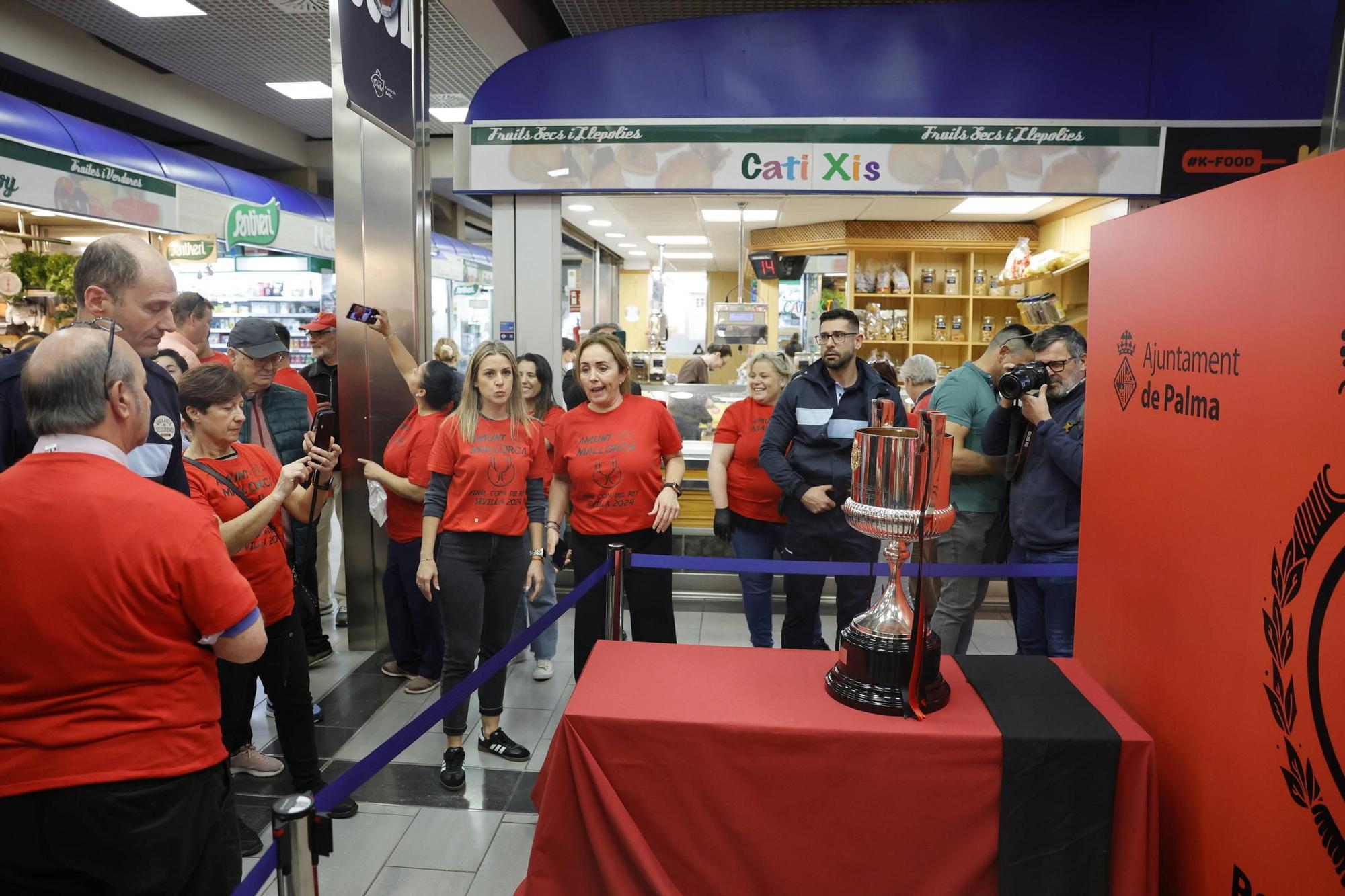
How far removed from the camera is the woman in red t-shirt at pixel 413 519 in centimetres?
378

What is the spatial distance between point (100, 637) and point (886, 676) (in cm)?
139

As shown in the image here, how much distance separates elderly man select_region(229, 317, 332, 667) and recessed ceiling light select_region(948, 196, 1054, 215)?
5.76m

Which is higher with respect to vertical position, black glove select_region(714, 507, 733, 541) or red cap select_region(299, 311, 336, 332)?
red cap select_region(299, 311, 336, 332)

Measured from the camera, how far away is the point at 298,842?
4.40 feet

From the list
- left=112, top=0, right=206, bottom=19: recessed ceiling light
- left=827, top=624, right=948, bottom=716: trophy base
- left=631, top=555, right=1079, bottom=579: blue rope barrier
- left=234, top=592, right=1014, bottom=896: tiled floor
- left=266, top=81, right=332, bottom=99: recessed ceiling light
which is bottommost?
left=234, top=592, right=1014, bottom=896: tiled floor

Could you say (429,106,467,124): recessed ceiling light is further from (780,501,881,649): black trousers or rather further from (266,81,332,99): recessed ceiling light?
(780,501,881,649): black trousers

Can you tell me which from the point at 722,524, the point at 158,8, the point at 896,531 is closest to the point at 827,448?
the point at 722,524

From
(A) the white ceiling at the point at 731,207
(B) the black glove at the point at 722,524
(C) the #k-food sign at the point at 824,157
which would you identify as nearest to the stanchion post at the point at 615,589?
(B) the black glove at the point at 722,524

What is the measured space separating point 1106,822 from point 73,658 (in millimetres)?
1795

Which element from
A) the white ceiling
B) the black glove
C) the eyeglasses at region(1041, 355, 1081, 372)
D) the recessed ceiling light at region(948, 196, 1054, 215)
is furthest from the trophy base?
the recessed ceiling light at region(948, 196, 1054, 215)

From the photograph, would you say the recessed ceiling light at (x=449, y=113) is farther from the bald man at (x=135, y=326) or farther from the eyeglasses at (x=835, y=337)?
the bald man at (x=135, y=326)

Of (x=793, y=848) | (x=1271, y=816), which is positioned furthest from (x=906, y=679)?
(x=1271, y=816)

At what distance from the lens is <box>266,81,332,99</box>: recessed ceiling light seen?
9.08 meters

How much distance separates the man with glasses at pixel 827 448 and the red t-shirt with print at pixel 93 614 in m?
2.58
